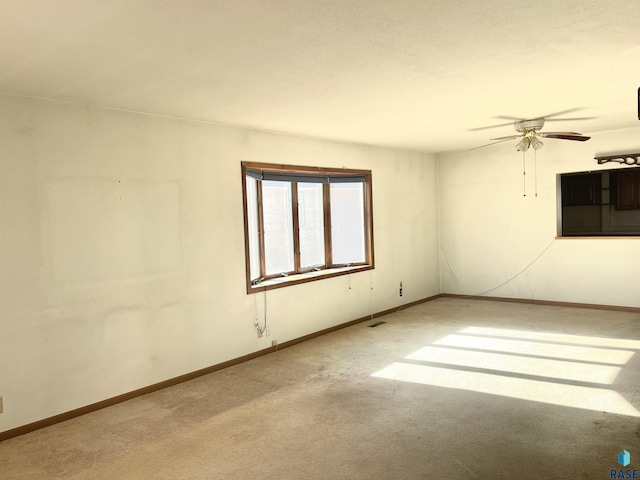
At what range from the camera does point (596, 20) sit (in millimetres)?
2486

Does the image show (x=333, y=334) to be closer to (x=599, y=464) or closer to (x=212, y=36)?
(x=599, y=464)

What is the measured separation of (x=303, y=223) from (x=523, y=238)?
11.7ft

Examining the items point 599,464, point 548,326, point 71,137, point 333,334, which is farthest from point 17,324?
point 548,326

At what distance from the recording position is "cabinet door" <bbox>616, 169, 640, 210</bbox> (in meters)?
6.67

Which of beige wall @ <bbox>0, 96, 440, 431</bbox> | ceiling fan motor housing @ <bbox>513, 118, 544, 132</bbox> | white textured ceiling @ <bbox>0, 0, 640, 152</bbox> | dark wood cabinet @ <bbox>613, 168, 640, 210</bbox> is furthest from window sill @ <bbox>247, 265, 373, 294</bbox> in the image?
dark wood cabinet @ <bbox>613, 168, 640, 210</bbox>

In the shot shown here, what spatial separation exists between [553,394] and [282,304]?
2.84m

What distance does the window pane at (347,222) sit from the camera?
6.32 m

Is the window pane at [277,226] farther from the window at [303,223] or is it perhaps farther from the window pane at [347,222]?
the window pane at [347,222]

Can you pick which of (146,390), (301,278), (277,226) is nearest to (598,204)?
(301,278)

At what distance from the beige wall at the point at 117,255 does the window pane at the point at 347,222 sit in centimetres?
91

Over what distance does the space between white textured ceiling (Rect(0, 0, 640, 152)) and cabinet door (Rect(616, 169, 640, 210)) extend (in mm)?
2531

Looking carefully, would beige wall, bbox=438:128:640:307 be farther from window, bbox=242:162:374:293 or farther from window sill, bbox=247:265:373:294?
window sill, bbox=247:265:373:294

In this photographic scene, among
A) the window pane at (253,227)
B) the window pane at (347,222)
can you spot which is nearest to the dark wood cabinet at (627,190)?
the window pane at (347,222)

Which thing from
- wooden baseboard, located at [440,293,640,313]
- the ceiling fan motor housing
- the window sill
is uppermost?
the ceiling fan motor housing
